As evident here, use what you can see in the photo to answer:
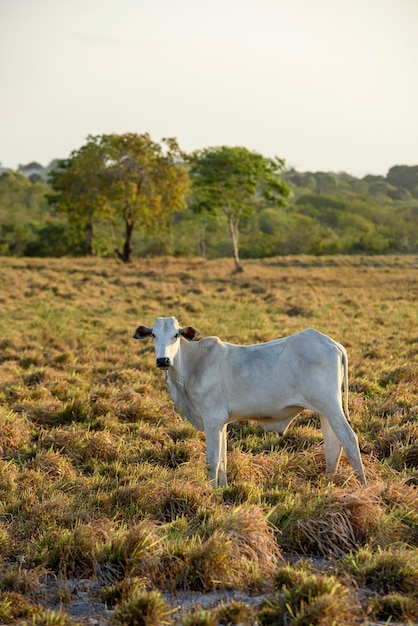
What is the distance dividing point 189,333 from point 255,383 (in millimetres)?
852

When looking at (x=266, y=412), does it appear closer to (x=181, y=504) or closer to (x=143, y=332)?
Result: (x=181, y=504)

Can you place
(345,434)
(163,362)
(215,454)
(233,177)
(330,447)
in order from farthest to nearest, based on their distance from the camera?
(233,177)
(330,447)
(215,454)
(163,362)
(345,434)

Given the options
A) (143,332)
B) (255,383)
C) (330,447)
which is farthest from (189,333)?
(330,447)

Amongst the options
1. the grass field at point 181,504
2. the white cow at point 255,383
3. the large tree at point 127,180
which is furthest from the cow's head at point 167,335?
the large tree at point 127,180

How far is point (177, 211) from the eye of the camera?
54.1 meters

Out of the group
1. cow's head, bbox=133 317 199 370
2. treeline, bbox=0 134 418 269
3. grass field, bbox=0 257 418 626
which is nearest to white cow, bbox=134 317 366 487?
cow's head, bbox=133 317 199 370

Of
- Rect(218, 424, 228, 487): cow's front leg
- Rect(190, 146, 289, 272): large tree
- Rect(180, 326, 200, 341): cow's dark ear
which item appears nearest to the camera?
Rect(218, 424, 228, 487): cow's front leg

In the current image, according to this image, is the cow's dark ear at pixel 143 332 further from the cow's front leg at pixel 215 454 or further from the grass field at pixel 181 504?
the grass field at pixel 181 504

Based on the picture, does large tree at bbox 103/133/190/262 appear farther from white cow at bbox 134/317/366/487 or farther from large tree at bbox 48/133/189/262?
white cow at bbox 134/317/366/487

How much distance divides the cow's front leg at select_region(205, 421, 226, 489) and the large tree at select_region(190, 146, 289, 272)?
27500mm

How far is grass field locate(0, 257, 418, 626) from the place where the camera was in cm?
445

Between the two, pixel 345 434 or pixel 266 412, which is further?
pixel 266 412

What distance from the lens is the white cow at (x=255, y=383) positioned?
20.8 ft

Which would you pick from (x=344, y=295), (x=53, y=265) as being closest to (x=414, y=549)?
(x=344, y=295)
